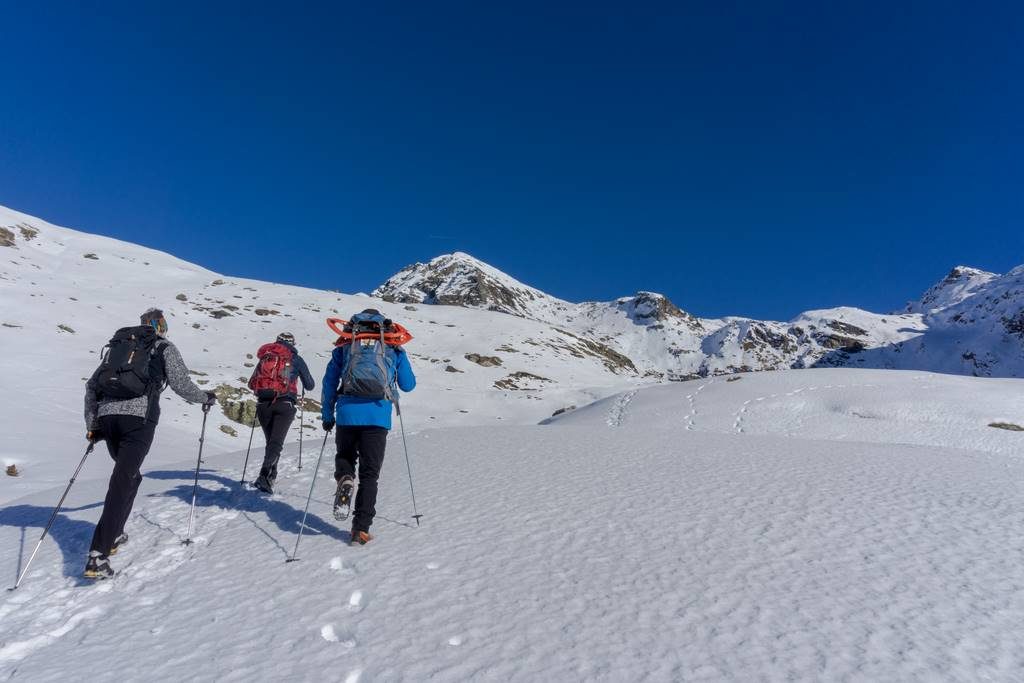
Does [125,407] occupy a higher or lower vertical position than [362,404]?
higher

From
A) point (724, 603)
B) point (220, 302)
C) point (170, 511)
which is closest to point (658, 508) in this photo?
point (724, 603)

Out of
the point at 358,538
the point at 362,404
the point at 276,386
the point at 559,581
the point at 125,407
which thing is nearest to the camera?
the point at 559,581

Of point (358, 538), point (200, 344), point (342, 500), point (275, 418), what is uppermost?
point (200, 344)

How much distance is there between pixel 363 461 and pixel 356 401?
667 mm

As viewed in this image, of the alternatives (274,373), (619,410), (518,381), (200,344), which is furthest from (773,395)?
(200,344)

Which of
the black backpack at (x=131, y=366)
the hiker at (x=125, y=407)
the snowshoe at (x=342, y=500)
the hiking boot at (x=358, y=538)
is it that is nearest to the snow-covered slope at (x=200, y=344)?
the hiker at (x=125, y=407)


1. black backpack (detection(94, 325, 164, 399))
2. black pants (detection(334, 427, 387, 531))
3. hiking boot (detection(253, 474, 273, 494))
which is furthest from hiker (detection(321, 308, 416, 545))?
hiking boot (detection(253, 474, 273, 494))

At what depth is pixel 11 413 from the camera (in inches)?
625

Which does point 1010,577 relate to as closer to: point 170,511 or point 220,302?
point 170,511

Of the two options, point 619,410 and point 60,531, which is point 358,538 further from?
point 619,410

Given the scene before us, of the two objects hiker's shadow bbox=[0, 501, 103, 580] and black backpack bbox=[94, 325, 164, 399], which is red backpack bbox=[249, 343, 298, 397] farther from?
black backpack bbox=[94, 325, 164, 399]

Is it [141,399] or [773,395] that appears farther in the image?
[773,395]

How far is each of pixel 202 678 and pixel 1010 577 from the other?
634 cm

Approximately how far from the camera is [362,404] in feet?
18.6
